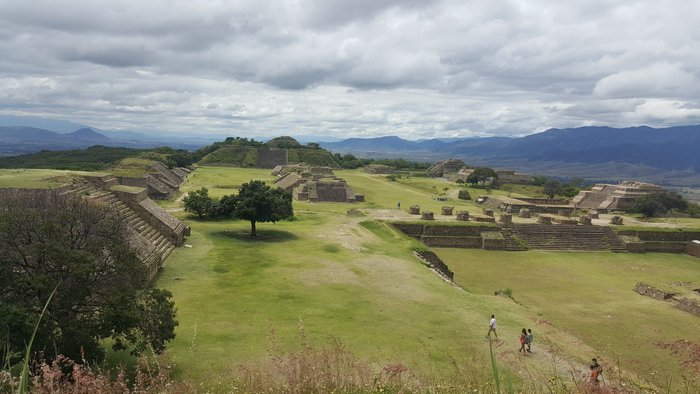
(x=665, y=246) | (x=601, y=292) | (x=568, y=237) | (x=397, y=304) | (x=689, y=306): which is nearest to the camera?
(x=397, y=304)

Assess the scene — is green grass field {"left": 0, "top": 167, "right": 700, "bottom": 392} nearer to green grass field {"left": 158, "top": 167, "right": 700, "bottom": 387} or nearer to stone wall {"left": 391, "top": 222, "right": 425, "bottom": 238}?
green grass field {"left": 158, "top": 167, "right": 700, "bottom": 387}

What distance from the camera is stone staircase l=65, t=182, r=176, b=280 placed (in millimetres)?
18516

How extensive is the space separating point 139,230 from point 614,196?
54089 mm

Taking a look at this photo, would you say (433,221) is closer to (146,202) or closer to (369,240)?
(369,240)

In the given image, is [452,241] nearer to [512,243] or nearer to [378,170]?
[512,243]

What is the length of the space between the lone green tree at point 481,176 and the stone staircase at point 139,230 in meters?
65.5

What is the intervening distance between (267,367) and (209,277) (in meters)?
9.07

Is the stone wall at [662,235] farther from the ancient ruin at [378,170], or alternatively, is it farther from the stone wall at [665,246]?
the ancient ruin at [378,170]

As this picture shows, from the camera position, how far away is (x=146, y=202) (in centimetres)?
2523

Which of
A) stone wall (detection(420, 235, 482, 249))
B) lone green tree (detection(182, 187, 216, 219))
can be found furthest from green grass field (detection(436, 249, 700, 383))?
lone green tree (detection(182, 187, 216, 219))

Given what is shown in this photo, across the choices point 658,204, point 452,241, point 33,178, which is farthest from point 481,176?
point 33,178

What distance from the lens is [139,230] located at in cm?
2130

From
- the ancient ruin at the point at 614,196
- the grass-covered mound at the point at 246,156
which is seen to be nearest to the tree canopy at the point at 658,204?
the ancient ruin at the point at 614,196

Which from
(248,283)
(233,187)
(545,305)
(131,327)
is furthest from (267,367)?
(233,187)
